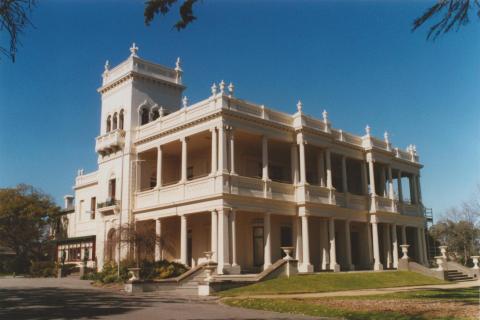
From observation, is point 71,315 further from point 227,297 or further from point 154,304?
point 227,297

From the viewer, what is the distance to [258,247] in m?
32.3

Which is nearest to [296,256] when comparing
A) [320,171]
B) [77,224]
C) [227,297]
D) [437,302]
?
[320,171]

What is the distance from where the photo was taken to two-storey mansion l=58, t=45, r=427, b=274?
29531mm

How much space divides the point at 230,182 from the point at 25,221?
29.8 metres

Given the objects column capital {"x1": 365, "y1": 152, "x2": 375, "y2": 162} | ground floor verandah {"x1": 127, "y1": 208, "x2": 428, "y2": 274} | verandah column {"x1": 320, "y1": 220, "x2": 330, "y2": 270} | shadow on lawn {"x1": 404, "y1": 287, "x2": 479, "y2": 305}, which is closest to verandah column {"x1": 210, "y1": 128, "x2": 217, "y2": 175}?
ground floor verandah {"x1": 127, "y1": 208, "x2": 428, "y2": 274}

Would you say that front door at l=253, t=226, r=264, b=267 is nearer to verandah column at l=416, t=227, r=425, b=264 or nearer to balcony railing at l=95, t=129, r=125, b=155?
balcony railing at l=95, t=129, r=125, b=155

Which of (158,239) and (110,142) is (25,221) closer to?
(110,142)

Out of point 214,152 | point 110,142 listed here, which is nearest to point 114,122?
point 110,142

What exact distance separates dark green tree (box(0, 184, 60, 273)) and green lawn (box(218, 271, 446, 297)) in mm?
32633

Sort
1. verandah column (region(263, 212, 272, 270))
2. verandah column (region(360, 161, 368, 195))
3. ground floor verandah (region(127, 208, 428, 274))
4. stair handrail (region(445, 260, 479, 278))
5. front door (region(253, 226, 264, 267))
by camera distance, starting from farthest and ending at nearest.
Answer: verandah column (region(360, 161, 368, 195)) < stair handrail (region(445, 260, 479, 278)) < front door (region(253, 226, 264, 267)) < verandah column (region(263, 212, 272, 270)) < ground floor verandah (region(127, 208, 428, 274))

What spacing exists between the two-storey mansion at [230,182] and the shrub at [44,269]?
234 centimetres

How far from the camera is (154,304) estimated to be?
58.2 ft

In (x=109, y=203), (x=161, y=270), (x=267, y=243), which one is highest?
(x=109, y=203)

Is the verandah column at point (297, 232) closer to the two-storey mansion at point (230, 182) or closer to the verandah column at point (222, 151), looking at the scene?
the two-storey mansion at point (230, 182)
